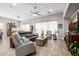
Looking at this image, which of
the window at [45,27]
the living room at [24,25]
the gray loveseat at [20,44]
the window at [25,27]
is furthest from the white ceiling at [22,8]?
the gray loveseat at [20,44]

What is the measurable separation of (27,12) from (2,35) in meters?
0.92

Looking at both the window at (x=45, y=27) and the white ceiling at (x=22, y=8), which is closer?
the white ceiling at (x=22, y=8)

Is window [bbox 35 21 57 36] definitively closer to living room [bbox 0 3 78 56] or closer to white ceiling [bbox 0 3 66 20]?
living room [bbox 0 3 78 56]

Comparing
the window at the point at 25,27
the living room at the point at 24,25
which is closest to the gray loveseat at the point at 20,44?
the living room at the point at 24,25

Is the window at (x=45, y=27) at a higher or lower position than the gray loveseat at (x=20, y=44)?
higher

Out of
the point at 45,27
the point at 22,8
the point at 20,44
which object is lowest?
the point at 20,44

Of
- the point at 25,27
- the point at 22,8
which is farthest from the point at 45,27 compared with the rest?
the point at 22,8

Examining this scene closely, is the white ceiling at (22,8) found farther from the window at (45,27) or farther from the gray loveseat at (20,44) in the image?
the gray loveseat at (20,44)

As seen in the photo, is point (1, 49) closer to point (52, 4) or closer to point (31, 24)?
point (31, 24)

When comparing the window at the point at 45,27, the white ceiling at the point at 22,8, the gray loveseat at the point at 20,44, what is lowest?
the gray loveseat at the point at 20,44

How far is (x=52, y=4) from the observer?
3150mm

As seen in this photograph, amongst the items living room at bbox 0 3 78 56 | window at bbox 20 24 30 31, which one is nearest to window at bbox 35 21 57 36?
living room at bbox 0 3 78 56

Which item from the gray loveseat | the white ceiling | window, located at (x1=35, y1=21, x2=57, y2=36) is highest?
the white ceiling

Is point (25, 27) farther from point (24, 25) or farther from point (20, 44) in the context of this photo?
point (20, 44)
